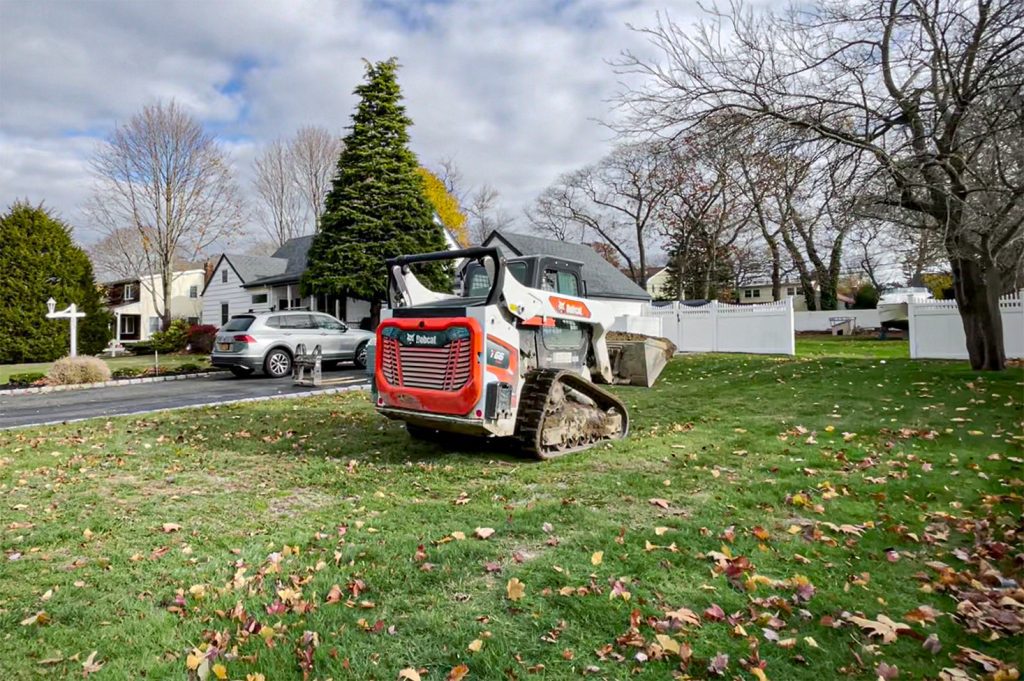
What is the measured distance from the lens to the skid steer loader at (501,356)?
602 cm

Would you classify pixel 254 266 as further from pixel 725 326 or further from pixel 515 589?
pixel 515 589

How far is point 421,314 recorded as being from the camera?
21.1ft

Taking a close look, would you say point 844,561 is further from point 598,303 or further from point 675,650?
point 598,303

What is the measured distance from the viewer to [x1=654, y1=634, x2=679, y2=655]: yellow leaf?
285 cm

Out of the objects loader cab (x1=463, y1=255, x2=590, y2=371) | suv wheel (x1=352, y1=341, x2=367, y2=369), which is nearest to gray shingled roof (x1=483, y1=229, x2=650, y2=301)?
suv wheel (x1=352, y1=341, x2=367, y2=369)

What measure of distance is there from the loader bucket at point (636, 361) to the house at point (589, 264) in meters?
18.8

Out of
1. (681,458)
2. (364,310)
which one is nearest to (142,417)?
(681,458)

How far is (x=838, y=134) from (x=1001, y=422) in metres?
5.06

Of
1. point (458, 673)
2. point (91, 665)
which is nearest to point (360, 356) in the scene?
point (91, 665)

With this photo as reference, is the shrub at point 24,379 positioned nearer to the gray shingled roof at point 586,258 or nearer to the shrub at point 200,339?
the shrub at point 200,339

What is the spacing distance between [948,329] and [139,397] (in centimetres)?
1928

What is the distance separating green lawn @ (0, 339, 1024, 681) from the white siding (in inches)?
895

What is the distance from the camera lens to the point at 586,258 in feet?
106

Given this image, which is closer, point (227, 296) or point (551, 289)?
point (551, 289)
